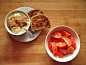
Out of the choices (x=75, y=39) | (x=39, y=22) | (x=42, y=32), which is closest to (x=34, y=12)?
(x=39, y=22)

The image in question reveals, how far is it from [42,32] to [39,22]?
16 centimetres

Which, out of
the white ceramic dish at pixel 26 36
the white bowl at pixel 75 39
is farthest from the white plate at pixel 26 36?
the white bowl at pixel 75 39

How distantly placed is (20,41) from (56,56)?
1.57 feet

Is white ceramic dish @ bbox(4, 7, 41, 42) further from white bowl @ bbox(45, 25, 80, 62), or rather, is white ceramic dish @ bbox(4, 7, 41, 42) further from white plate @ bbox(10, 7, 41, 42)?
white bowl @ bbox(45, 25, 80, 62)

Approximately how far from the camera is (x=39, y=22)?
4.03 ft

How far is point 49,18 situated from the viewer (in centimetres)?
134

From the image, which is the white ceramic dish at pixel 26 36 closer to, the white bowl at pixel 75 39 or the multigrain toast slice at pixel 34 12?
the multigrain toast slice at pixel 34 12

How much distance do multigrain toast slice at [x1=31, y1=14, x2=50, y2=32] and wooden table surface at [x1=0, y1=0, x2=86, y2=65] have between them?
0.33 feet

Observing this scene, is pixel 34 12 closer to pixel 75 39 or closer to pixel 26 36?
pixel 26 36

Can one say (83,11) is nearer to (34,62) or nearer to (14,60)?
(34,62)

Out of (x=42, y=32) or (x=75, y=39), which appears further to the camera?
(x=42, y=32)

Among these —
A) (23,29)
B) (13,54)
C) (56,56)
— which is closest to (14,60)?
(13,54)

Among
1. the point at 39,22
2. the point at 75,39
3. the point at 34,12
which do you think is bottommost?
the point at 75,39

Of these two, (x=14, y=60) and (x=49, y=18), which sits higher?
(x=49, y=18)
